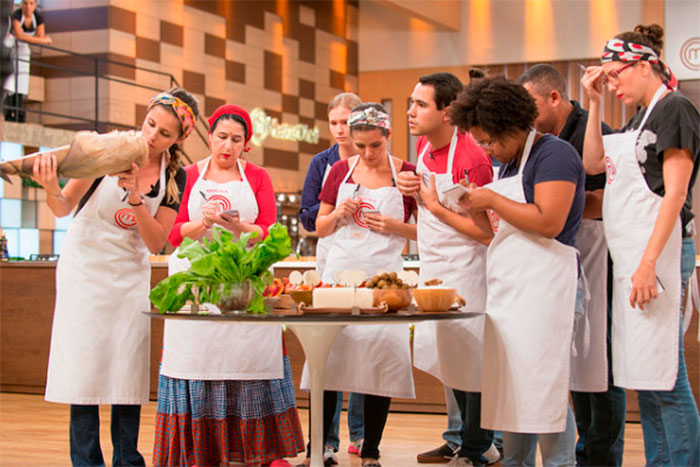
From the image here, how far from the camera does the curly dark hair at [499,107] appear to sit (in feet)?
8.06

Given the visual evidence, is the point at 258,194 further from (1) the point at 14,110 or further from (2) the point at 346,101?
(1) the point at 14,110

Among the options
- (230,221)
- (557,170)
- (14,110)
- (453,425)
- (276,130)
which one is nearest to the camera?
(557,170)

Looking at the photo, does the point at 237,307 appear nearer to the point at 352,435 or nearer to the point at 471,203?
the point at 471,203

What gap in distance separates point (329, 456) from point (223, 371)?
0.64 m

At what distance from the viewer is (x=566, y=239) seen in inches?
98.3

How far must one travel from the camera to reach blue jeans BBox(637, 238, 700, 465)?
2.43 metres

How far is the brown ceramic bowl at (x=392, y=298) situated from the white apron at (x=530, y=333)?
0.95ft

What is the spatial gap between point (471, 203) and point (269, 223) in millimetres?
1123

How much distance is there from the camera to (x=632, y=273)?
2.52 metres

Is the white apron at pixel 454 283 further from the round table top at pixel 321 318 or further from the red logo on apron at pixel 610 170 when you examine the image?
the round table top at pixel 321 318

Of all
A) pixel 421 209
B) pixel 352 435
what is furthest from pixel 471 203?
pixel 352 435

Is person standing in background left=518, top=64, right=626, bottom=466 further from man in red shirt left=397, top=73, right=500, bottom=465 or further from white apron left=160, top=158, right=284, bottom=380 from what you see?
white apron left=160, top=158, right=284, bottom=380

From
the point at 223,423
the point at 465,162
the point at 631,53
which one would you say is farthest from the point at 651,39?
the point at 223,423

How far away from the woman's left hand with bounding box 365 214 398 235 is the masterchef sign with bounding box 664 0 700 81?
26.9 feet
